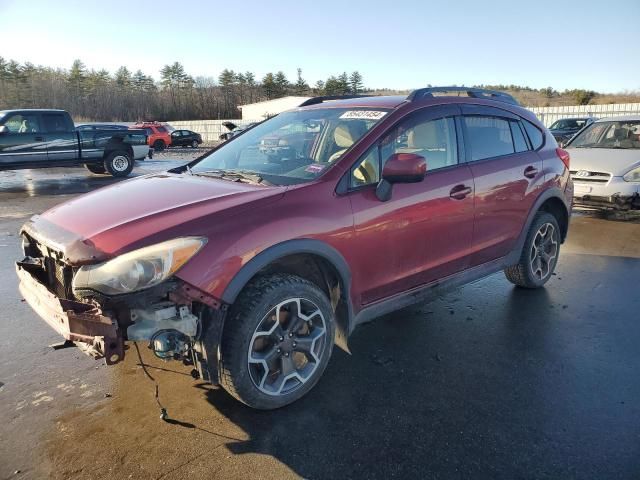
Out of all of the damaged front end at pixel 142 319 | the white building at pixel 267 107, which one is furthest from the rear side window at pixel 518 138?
the white building at pixel 267 107

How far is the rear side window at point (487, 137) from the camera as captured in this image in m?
4.05

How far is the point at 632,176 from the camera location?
311 inches

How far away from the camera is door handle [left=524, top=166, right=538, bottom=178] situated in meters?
4.45

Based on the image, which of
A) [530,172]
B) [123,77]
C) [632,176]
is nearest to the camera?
[530,172]

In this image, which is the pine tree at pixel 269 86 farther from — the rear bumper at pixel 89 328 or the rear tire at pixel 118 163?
the rear bumper at pixel 89 328

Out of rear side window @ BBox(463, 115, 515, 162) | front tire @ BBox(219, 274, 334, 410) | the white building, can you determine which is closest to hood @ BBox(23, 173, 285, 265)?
front tire @ BBox(219, 274, 334, 410)

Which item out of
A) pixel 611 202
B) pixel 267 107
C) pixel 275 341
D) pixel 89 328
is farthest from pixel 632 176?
pixel 267 107

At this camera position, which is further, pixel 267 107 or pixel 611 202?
pixel 267 107

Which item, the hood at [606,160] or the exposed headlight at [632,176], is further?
the hood at [606,160]

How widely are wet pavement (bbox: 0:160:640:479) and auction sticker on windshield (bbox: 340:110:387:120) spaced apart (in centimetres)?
173

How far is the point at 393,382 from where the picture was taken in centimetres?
323

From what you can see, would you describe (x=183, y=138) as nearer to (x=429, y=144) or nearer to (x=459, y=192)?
(x=429, y=144)

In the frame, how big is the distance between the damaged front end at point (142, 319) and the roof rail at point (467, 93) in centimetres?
229

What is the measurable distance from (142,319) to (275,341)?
78cm
